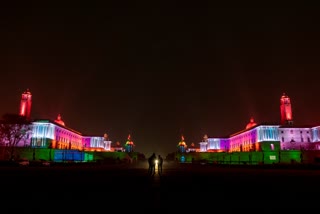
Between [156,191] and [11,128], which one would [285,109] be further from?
[156,191]

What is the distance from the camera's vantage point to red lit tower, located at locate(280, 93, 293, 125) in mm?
148500

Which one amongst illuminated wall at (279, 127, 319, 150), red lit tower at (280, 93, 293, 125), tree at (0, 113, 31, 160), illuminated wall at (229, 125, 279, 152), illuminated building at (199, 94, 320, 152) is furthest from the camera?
red lit tower at (280, 93, 293, 125)

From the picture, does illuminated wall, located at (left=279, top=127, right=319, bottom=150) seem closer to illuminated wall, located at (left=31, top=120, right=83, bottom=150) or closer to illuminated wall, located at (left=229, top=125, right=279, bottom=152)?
illuminated wall, located at (left=229, top=125, right=279, bottom=152)

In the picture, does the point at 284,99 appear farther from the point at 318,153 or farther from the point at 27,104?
the point at 27,104

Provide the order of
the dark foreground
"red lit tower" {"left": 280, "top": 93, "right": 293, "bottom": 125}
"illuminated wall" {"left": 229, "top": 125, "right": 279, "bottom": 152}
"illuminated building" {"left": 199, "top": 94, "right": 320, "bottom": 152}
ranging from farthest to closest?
"red lit tower" {"left": 280, "top": 93, "right": 293, "bottom": 125}
"illuminated wall" {"left": 229, "top": 125, "right": 279, "bottom": 152}
"illuminated building" {"left": 199, "top": 94, "right": 320, "bottom": 152}
the dark foreground

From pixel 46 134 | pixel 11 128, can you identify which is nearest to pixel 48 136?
pixel 46 134

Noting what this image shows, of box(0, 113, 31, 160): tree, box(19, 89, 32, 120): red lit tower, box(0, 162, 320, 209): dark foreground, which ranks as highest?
box(19, 89, 32, 120): red lit tower

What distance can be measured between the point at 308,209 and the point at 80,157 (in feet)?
324

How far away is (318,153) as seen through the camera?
97.4 metres

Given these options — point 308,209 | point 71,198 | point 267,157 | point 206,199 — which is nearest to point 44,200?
point 71,198

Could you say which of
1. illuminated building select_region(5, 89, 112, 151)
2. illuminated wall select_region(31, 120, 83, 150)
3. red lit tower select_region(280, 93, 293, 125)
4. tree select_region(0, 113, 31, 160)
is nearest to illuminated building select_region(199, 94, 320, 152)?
red lit tower select_region(280, 93, 293, 125)

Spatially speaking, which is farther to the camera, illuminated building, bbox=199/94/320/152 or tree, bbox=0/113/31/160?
illuminated building, bbox=199/94/320/152

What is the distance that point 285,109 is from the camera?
15025 centimetres

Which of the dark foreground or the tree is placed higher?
the tree
